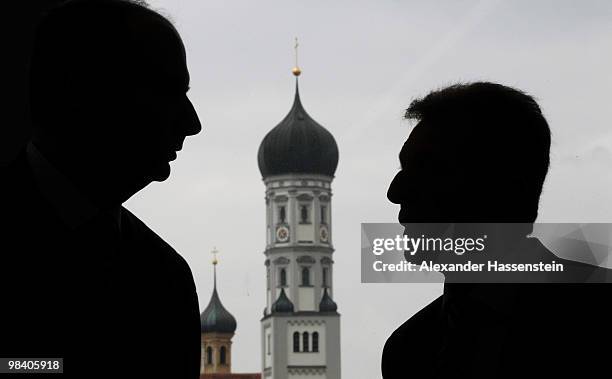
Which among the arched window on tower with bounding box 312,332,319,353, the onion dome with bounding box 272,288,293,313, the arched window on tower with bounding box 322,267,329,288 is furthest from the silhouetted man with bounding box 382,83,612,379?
the arched window on tower with bounding box 322,267,329,288

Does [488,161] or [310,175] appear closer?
[488,161]

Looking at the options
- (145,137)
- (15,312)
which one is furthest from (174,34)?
(15,312)

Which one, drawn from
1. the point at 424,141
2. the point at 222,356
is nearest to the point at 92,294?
the point at 424,141

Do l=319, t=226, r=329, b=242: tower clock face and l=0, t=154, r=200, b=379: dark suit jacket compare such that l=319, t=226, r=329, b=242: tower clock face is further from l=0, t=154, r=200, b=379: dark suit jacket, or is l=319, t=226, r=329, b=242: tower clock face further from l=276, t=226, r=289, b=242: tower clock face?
l=0, t=154, r=200, b=379: dark suit jacket

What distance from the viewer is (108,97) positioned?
1140mm

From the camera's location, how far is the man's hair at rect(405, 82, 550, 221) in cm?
127

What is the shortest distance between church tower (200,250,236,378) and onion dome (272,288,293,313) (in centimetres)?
329

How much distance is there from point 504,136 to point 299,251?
251 ft

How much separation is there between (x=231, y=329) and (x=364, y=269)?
77.9 meters

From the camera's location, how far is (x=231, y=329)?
78.6m

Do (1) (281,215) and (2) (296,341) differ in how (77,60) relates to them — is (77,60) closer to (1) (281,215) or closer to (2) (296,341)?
(2) (296,341)

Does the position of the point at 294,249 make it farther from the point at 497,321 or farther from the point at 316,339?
the point at 497,321

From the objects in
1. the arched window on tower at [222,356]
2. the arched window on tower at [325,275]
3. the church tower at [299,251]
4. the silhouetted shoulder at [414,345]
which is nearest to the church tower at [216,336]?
the arched window on tower at [222,356]

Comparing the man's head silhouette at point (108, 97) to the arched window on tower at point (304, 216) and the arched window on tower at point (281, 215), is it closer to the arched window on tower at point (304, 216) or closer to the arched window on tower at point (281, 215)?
the arched window on tower at point (304, 216)
